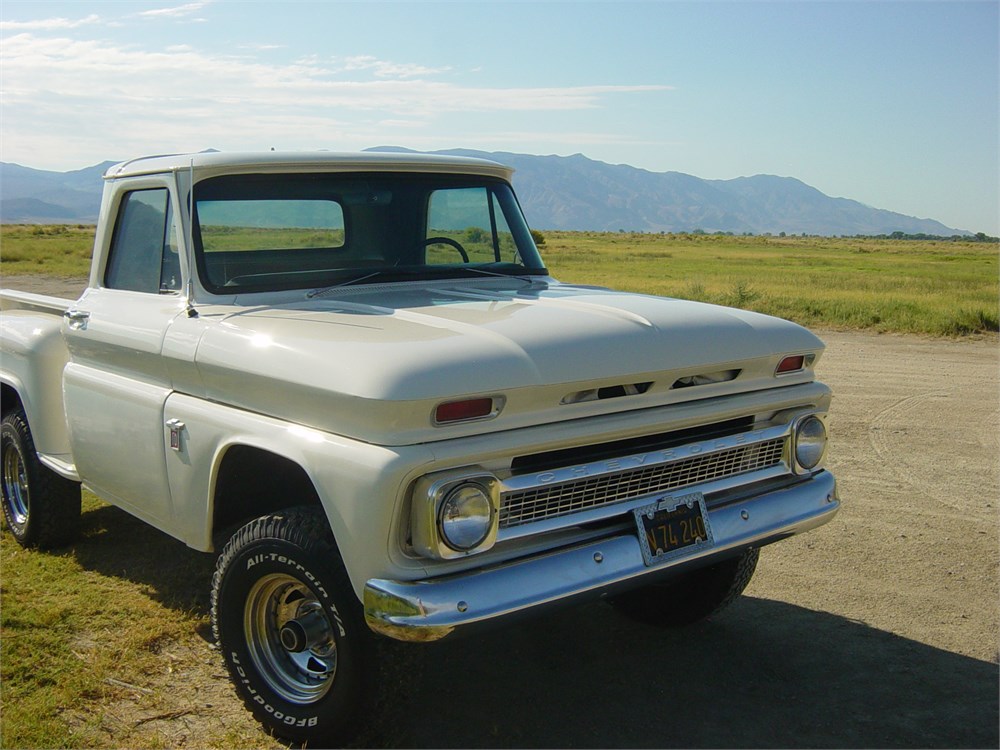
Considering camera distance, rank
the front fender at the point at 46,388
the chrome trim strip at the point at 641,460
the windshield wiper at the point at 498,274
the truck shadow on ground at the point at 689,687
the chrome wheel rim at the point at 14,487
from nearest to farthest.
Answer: the chrome trim strip at the point at 641,460 → the truck shadow on ground at the point at 689,687 → the windshield wiper at the point at 498,274 → the front fender at the point at 46,388 → the chrome wheel rim at the point at 14,487

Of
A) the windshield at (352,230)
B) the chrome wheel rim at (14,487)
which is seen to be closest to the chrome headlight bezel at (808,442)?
the windshield at (352,230)

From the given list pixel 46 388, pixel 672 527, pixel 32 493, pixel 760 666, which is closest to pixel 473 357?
pixel 672 527

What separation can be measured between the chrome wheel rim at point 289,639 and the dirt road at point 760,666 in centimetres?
22

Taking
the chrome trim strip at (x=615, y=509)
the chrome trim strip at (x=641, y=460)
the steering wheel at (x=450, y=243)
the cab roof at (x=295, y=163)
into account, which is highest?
the cab roof at (x=295, y=163)

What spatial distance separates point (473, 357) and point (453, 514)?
0.45m

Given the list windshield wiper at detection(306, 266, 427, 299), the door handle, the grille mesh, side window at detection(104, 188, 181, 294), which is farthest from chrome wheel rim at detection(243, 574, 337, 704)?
the door handle

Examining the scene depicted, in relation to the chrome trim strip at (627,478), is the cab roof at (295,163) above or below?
above

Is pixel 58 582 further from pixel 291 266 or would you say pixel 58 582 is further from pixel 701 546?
pixel 701 546

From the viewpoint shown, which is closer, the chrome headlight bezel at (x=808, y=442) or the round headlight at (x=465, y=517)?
the round headlight at (x=465, y=517)

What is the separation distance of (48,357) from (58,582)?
112cm

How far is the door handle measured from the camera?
4.15 meters

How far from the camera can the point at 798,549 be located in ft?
16.4

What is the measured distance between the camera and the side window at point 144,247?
3906mm

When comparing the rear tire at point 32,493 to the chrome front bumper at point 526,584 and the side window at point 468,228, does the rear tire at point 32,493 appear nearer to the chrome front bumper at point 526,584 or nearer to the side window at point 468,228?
the side window at point 468,228
